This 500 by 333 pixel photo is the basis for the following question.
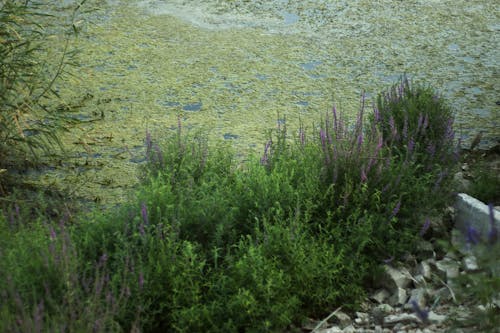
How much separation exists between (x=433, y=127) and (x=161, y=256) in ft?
4.82

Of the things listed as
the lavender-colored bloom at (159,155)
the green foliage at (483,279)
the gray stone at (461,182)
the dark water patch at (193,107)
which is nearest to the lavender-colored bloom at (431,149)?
the gray stone at (461,182)

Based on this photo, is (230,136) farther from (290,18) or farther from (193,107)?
(290,18)

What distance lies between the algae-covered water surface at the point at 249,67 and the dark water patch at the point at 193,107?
0.01m

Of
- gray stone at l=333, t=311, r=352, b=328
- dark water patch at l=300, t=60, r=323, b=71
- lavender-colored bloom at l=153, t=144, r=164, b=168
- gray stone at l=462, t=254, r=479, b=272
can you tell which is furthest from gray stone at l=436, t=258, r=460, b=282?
dark water patch at l=300, t=60, r=323, b=71

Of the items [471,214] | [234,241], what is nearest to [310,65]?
[471,214]

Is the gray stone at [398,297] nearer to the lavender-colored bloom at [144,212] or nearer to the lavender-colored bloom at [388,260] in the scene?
the lavender-colored bloom at [388,260]

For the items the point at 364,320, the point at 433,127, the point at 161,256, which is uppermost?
the point at 433,127

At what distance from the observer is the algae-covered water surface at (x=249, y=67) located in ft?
11.6

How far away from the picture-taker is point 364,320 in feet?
7.52

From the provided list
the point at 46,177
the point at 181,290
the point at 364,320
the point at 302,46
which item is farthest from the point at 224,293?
the point at 302,46

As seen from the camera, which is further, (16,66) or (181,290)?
(16,66)

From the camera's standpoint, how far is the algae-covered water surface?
354 centimetres

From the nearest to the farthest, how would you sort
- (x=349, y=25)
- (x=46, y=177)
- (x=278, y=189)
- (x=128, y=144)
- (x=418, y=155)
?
(x=278, y=189) < (x=418, y=155) < (x=46, y=177) < (x=128, y=144) < (x=349, y=25)

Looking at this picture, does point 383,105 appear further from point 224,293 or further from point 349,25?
point 349,25
